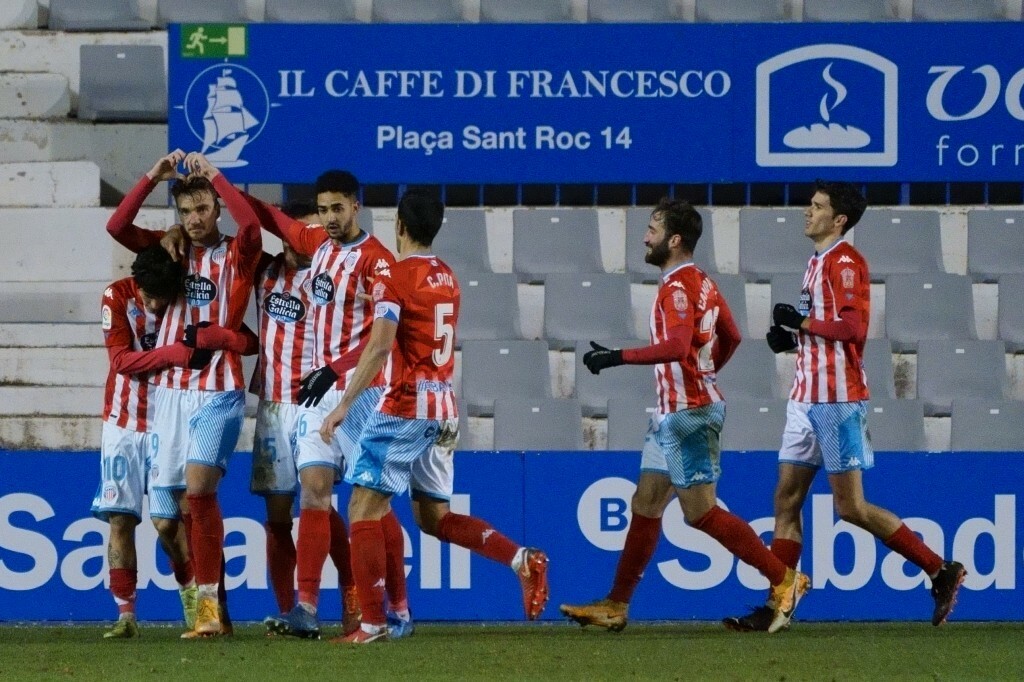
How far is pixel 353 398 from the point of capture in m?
5.84

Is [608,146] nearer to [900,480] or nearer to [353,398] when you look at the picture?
[900,480]

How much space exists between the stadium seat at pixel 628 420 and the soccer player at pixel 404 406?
327 cm

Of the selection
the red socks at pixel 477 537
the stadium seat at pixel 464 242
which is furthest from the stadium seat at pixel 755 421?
the red socks at pixel 477 537

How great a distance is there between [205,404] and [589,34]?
198 inches

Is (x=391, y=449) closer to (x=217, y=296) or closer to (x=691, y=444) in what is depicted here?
(x=217, y=296)

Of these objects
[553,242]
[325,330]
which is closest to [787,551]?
[325,330]

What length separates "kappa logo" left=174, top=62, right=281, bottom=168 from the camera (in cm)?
1036

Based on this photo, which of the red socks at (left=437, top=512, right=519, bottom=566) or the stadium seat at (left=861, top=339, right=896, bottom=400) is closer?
the red socks at (left=437, top=512, right=519, bottom=566)

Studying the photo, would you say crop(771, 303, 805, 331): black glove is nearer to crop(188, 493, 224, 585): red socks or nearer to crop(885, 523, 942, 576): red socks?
crop(885, 523, 942, 576): red socks

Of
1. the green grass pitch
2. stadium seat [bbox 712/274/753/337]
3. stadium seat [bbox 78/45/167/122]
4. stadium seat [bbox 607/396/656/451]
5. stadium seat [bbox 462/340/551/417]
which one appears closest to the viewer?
the green grass pitch

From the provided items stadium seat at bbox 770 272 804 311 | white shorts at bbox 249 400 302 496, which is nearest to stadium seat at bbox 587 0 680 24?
stadium seat at bbox 770 272 804 311

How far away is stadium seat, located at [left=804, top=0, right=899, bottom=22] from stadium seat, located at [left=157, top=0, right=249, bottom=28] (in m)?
3.77

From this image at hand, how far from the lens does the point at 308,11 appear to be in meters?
11.1

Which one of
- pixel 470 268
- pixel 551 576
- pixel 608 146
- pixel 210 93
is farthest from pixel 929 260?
pixel 210 93
